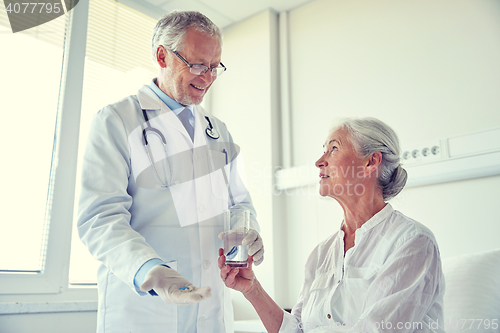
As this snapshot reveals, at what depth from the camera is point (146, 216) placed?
1263mm

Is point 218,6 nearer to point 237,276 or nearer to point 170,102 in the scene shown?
point 170,102

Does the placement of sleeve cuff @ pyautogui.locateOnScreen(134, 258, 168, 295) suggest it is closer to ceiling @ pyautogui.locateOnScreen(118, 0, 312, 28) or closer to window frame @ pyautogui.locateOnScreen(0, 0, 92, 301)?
window frame @ pyautogui.locateOnScreen(0, 0, 92, 301)

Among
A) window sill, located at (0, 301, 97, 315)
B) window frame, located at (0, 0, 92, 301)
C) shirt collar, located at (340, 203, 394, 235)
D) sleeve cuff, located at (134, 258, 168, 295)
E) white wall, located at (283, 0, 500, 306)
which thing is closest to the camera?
sleeve cuff, located at (134, 258, 168, 295)

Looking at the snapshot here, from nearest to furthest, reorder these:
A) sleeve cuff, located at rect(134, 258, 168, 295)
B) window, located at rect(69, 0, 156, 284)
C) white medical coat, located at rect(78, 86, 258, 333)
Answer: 1. sleeve cuff, located at rect(134, 258, 168, 295)
2. white medical coat, located at rect(78, 86, 258, 333)
3. window, located at rect(69, 0, 156, 284)

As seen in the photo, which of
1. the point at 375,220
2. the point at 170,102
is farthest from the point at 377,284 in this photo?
the point at 170,102

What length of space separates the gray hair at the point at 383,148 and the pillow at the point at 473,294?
0.42 m

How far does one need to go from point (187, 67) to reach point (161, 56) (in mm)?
133

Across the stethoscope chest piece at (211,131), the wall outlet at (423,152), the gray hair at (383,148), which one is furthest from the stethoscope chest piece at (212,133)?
the wall outlet at (423,152)

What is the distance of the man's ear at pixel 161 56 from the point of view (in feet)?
4.91

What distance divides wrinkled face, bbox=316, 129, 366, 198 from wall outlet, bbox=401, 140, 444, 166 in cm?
82

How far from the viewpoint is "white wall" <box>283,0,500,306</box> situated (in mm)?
2088

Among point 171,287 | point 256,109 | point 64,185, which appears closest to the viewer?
point 171,287

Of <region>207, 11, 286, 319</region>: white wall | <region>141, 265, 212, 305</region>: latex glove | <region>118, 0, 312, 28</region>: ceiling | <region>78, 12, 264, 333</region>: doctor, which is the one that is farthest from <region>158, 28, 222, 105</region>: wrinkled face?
<region>118, 0, 312, 28</region>: ceiling

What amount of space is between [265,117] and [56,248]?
162 cm
